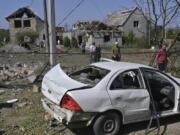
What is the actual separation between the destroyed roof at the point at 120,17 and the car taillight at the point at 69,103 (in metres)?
40.2

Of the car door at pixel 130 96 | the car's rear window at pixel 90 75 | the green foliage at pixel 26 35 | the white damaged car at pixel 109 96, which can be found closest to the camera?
the white damaged car at pixel 109 96

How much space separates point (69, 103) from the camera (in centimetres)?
A: 456

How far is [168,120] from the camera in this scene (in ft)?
19.6

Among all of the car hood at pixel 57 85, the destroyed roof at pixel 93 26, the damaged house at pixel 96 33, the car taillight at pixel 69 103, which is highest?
the destroyed roof at pixel 93 26

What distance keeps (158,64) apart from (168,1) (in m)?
3.09

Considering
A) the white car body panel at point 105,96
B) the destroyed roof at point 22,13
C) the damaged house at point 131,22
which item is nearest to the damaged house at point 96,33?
the damaged house at point 131,22

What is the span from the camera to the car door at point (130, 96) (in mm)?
4930

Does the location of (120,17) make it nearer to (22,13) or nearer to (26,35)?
(26,35)

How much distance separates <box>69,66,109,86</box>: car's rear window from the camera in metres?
5.17

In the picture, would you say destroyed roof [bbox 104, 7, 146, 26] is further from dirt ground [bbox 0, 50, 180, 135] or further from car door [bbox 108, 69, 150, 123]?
car door [bbox 108, 69, 150, 123]

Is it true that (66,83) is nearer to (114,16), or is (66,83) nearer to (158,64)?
(158,64)

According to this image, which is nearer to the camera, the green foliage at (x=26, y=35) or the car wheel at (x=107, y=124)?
the car wheel at (x=107, y=124)

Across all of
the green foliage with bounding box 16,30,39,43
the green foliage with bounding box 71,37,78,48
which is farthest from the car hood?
the green foliage with bounding box 16,30,39,43

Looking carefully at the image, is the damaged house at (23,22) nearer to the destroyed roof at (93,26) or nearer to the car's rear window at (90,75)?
the destroyed roof at (93,26)
